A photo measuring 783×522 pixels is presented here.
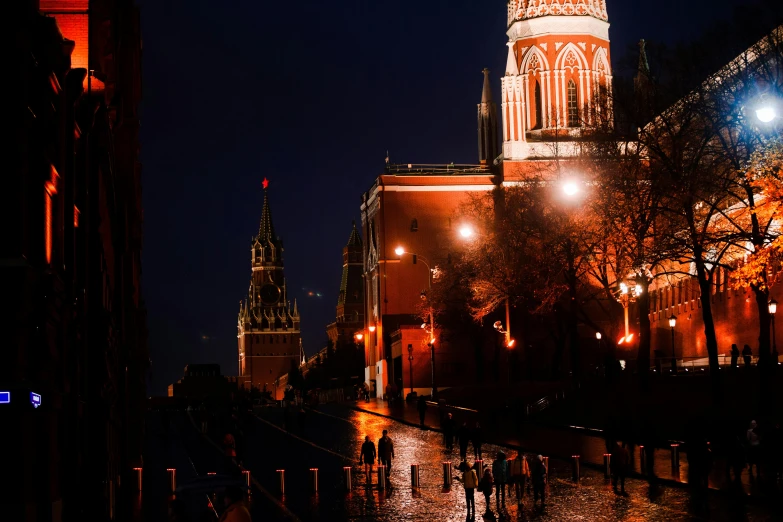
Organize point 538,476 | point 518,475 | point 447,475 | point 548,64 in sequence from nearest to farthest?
point 538,476 → point 518,475 → point 447,475 → point 548,64

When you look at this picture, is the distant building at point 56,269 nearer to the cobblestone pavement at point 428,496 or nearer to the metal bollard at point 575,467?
the cobblestone pavement at point 428,496

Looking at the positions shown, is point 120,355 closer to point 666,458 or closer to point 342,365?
point 666,458

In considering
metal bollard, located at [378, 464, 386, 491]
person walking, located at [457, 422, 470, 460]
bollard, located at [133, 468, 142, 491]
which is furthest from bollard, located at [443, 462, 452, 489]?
bollard, located at [133, 468, 142, 491]

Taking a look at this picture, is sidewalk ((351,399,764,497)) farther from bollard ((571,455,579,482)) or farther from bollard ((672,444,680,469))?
bollard ((571,455,579,482))

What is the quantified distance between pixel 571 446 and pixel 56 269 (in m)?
23.6

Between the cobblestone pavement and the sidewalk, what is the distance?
0.72 m

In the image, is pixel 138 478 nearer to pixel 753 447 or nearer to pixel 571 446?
pixel 571 446

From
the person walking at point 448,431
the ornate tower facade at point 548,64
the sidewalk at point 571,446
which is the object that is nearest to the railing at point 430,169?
the ornate tower facade at point 548,64

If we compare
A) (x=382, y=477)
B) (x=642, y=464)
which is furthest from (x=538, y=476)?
(x=642, y=464)

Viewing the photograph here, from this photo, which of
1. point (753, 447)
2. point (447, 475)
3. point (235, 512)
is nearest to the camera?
point (235, 512)

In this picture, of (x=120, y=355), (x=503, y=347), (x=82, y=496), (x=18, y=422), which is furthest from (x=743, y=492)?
(x=503, y=347)

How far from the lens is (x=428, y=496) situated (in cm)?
3117

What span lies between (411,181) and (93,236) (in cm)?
6713

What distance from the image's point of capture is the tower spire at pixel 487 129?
103875mm
